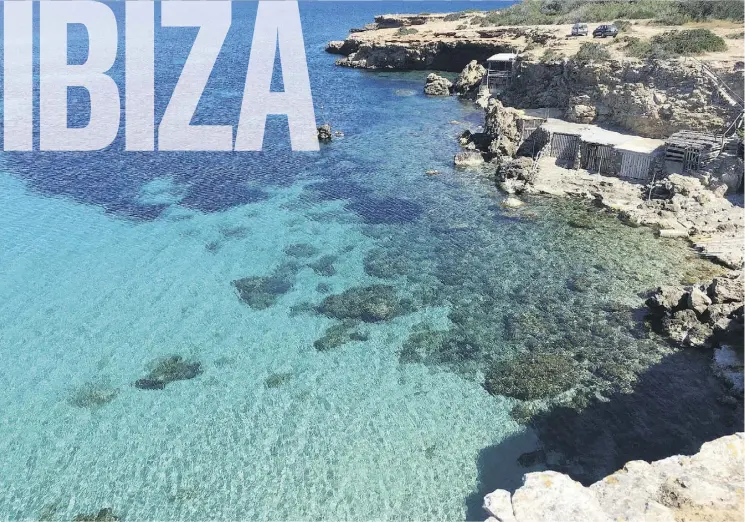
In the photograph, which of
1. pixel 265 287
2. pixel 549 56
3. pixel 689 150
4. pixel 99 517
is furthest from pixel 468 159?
pixel 99 517

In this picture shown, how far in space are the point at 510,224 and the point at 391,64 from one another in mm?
53807

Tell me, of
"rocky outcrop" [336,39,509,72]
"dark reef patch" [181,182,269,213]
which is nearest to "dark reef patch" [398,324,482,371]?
"dark reef patch" [181,182,269,213]

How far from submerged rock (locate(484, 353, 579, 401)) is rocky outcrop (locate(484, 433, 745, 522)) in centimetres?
803

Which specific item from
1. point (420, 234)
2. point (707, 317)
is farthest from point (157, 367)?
point (707, 317)

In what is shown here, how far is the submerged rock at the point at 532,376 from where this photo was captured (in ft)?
66.0

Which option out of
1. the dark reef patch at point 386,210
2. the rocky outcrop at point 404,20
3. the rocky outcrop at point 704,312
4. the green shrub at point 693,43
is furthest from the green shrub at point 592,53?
the rocky outcrop at point 404,20

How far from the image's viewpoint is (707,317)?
22500 millimetres

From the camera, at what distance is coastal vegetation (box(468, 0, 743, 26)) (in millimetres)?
49594

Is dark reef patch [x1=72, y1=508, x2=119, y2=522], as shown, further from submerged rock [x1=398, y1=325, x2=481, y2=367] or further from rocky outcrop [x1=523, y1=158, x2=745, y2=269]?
rocky outcrop [x1=523, y1=158, x2=745, y2=269]

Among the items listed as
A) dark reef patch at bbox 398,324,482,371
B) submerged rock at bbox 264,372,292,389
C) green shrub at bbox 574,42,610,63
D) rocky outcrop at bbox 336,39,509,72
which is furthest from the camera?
rocky outcrop at bbox 336,39,509,72

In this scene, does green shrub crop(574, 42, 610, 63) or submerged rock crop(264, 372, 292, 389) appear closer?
submerged rock crop(264, 372, 292, 389)

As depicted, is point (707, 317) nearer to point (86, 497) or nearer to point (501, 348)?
point (501, 348)

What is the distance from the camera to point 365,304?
25562 millimetres

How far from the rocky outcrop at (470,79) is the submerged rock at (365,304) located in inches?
1638
